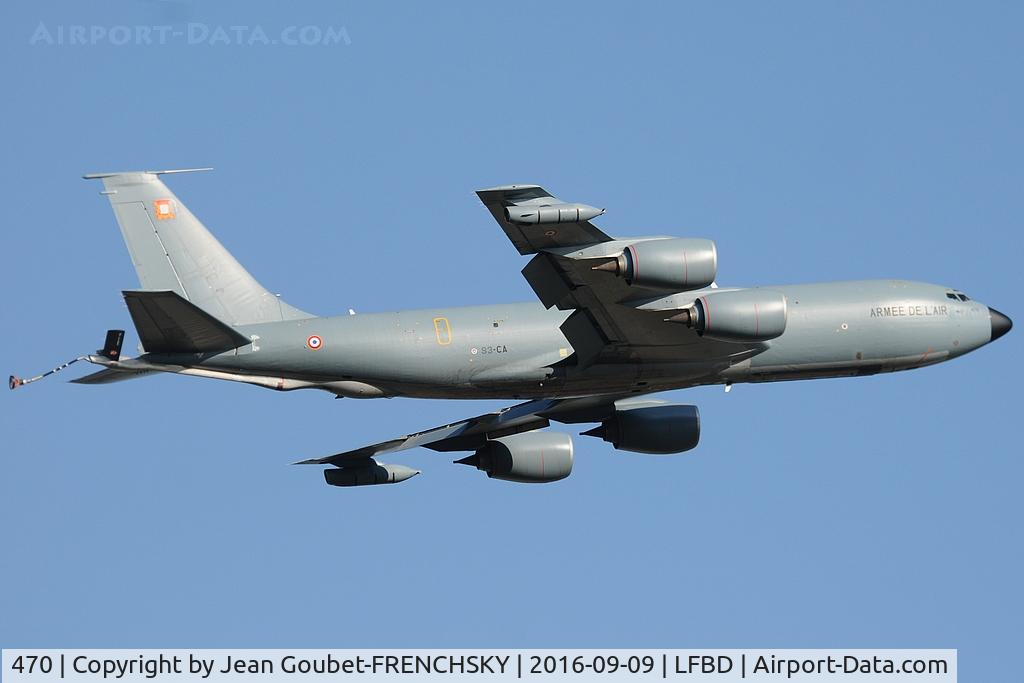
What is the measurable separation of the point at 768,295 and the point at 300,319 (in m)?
13.6

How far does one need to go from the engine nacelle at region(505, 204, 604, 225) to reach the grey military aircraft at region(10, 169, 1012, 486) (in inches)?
101

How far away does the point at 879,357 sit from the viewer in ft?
158

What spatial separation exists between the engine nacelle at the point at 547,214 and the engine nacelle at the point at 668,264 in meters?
2.04

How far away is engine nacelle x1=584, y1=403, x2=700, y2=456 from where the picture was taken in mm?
51469

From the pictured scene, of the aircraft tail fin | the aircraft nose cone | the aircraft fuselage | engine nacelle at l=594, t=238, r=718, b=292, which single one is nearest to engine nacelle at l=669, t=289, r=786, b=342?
the aircraft fuselage

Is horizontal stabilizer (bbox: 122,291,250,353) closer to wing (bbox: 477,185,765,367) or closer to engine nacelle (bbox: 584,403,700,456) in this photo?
wing (bbox: 477,185,765,367)

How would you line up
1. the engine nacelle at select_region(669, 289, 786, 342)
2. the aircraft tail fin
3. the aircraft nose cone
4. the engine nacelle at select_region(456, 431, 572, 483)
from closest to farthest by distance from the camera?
the engine nacelle at select_region(669, 289, 786, 342), the aircraft tail fin, the aircraft nose cone, the engine nacelle at select_region(456, 431, 572, 483)

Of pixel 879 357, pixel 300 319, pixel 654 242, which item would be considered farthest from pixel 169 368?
pixel 879 357

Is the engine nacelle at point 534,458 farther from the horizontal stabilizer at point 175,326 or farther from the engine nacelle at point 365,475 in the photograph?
the horizontal stabilizer at point 175,326

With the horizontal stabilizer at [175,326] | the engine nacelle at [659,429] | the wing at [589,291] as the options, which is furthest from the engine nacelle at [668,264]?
the horizontal stabilizer at [175,326]

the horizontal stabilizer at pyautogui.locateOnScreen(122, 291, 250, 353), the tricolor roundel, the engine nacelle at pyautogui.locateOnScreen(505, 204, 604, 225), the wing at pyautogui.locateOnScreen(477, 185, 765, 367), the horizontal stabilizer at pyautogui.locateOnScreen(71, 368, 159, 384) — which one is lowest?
the horizontal stabilizer at pyautogui.locateOnScreen(71, 368, 159, 384)

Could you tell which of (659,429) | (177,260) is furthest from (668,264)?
(177,260)
